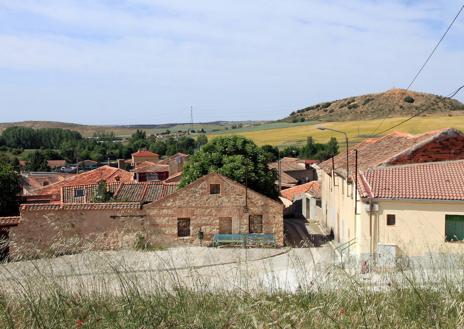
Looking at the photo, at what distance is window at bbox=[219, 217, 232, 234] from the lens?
24750 mm

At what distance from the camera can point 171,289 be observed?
5477 mm

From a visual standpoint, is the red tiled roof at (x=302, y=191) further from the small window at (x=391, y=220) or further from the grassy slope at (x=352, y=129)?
the grassy slope at (x=352, y=129)

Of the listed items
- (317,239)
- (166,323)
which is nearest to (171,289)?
(166,323)

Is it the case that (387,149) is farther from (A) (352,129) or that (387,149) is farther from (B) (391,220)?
(A) (352,129)

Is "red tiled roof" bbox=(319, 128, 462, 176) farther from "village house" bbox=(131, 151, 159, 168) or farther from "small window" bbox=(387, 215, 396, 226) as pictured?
"village house" bbox=(131, 151, 159, 168)

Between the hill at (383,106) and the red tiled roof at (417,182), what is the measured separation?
221 feet

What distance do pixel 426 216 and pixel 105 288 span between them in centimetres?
1458

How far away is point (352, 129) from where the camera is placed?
253 feet

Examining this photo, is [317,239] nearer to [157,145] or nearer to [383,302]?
[383,302]

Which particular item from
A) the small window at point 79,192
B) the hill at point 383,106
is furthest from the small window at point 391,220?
the hill at point 383,106

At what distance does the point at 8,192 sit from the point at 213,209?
14.2m

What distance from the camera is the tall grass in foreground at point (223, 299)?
13.9 feet

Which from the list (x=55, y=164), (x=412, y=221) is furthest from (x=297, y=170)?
(x=55, y=164)

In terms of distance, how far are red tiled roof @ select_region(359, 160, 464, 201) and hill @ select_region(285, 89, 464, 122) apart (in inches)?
2654
